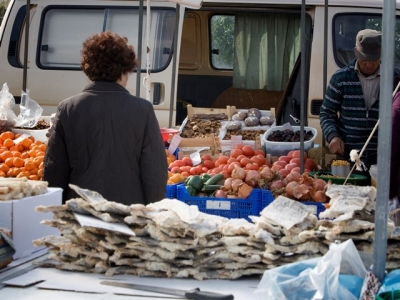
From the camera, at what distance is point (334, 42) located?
7.68 meters

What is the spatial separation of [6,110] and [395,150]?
4.10 m

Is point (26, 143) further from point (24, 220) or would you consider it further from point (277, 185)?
point (24, 220)

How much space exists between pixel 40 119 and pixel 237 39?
9.57 feet

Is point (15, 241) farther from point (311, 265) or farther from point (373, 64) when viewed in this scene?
point (373, 64)

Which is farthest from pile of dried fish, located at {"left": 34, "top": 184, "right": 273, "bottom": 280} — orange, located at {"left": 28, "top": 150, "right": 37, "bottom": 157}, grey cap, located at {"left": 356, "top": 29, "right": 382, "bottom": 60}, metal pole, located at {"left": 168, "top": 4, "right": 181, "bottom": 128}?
metal pole, located at {"left": 168, "top": 4, "right": 181, "bottom": 128}

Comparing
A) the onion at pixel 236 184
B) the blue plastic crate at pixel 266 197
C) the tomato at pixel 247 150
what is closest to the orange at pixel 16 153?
the tomato at pixel 247 150

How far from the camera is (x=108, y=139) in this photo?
400 centimetres

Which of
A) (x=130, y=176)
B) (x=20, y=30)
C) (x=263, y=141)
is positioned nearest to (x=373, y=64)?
(x=263, y=141)

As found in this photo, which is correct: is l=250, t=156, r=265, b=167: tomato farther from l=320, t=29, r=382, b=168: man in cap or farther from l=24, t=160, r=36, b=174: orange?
l=24, t=160, r=36, b=174: orange

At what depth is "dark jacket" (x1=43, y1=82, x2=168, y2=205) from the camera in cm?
401

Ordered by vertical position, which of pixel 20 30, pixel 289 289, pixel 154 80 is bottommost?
pixel 289 289

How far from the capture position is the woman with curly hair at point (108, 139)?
158 inches

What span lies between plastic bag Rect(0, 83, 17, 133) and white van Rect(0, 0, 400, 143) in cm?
52

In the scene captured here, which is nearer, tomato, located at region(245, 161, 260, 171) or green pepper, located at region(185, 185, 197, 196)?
green pepper, located at region(185, 185, 197, 196)
